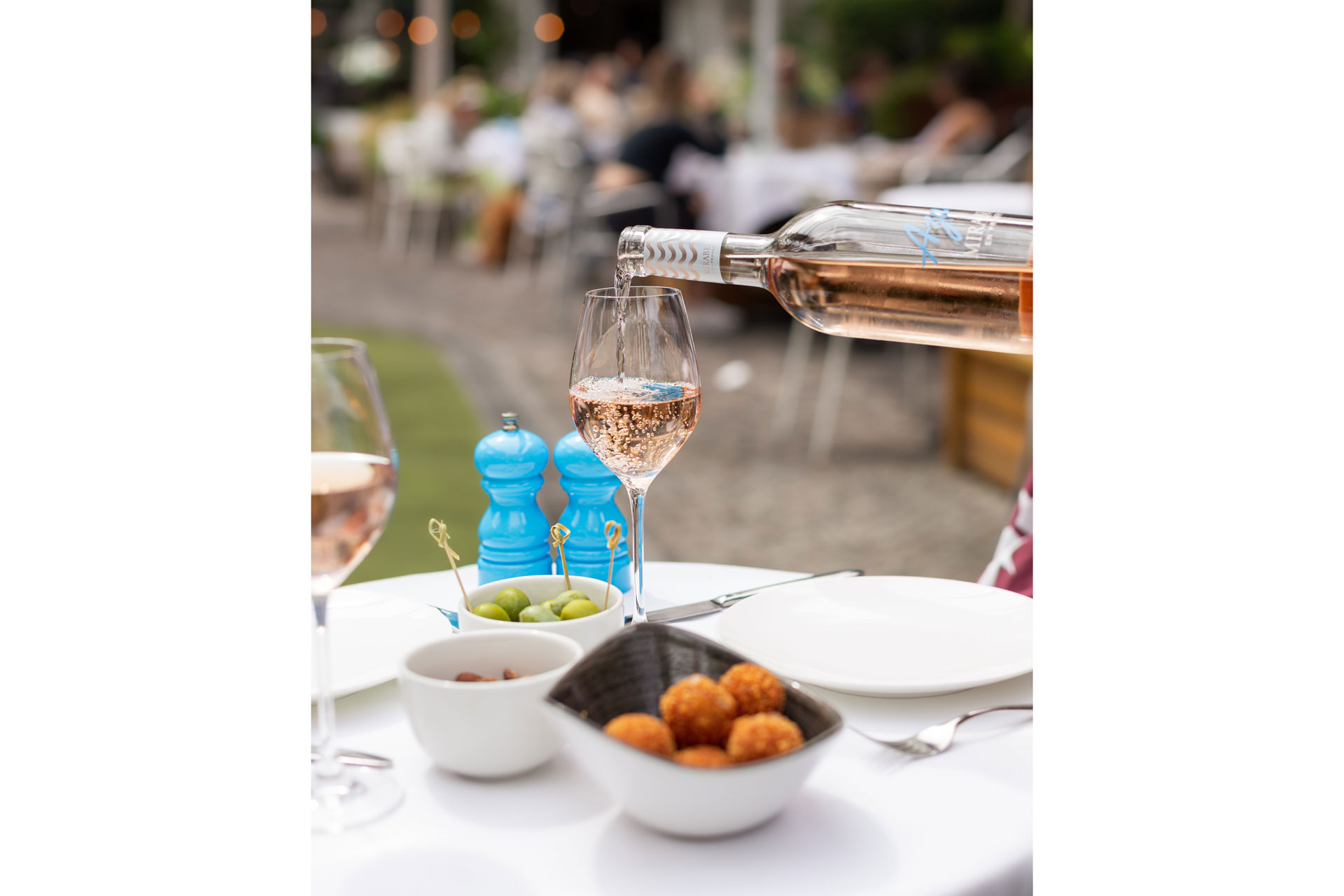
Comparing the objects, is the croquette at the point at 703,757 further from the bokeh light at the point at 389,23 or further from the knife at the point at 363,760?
the bokeh light at the point at 389,23

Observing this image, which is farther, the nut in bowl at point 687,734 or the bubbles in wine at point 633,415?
the bubbles in wine at point 633,415

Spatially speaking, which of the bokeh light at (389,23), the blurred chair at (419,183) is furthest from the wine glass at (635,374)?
the bokeh light at (389,23)

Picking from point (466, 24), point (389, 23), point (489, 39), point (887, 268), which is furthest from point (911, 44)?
point (887, 268)

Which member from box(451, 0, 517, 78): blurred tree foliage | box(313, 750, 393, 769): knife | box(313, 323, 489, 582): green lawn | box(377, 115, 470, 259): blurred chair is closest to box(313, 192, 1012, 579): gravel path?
box(313, 323, 489, 582): green lawn

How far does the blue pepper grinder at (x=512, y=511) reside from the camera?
894 millimetres

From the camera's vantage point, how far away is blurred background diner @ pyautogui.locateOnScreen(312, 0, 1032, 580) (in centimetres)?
312

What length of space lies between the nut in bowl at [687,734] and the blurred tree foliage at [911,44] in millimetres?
8783

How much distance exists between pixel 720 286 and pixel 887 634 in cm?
405

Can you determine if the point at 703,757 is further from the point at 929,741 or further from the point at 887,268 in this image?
the point at 887,268

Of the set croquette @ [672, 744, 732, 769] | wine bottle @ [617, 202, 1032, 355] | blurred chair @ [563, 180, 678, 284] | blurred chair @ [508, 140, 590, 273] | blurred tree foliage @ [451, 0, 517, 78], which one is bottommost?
croquette @ [672, 744, 732, 769]

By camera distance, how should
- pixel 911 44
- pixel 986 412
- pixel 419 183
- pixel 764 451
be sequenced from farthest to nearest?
pixel 911 44
pixel 419 183
pixel 764 451
pixel 986 412

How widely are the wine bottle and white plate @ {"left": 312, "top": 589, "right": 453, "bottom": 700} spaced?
0.30 m

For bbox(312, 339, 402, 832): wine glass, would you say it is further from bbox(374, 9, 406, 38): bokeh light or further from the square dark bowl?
bbox(374, 9, 406, 38): bokeh light

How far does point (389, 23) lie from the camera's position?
16.7 metres
